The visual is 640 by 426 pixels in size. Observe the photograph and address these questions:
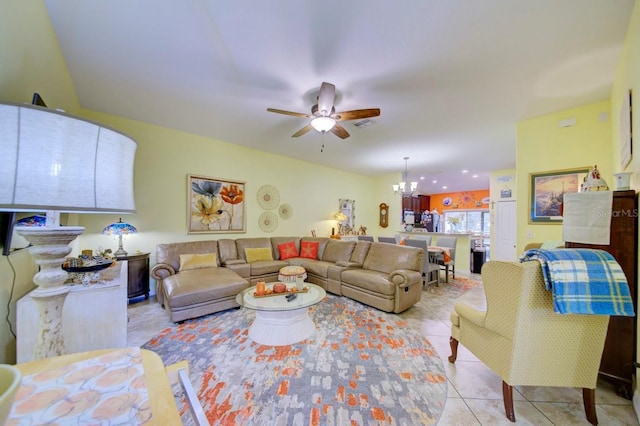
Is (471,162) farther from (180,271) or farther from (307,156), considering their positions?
(180,271)

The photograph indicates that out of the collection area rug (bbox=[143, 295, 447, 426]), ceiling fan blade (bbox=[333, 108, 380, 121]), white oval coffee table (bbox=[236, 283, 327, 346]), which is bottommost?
Answer: area rug (bbox=[143, 295, 447, 426])

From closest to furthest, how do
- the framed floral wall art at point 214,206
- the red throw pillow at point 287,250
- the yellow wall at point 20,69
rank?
the yellow wall at point 20,69, the framed floral wall art at point 214,206, the red throw pillow at point 287,250

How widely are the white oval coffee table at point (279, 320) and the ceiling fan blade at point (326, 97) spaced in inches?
81.8

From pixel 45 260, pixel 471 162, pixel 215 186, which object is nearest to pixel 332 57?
pixel 45 260

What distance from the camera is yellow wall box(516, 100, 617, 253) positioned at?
2818mm

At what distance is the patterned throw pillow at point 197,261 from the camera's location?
11.9 ft

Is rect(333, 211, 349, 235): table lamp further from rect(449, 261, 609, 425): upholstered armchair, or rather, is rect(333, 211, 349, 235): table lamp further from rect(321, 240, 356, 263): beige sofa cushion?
rect(449, 261, 609, 425): upholstered armchair

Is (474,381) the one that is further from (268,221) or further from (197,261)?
(268,221)

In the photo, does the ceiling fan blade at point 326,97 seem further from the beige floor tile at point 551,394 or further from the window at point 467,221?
the window at point 467,221

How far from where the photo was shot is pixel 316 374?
1944 millimetres

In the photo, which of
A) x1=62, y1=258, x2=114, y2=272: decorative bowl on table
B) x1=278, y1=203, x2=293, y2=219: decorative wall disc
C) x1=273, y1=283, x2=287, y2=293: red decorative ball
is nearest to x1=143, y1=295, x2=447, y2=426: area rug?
x1=273, y1=283, x2=287, y2=293: red decorative ball

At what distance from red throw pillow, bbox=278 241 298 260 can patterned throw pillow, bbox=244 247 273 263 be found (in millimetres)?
286

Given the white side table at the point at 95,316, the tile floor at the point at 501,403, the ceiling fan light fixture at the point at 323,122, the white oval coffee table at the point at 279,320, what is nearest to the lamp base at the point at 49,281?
the white side table at the point at 95,316

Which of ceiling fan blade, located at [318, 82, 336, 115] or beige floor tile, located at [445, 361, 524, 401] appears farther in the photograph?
ceiling fan blade, located at [318, 82, 336, 115]
